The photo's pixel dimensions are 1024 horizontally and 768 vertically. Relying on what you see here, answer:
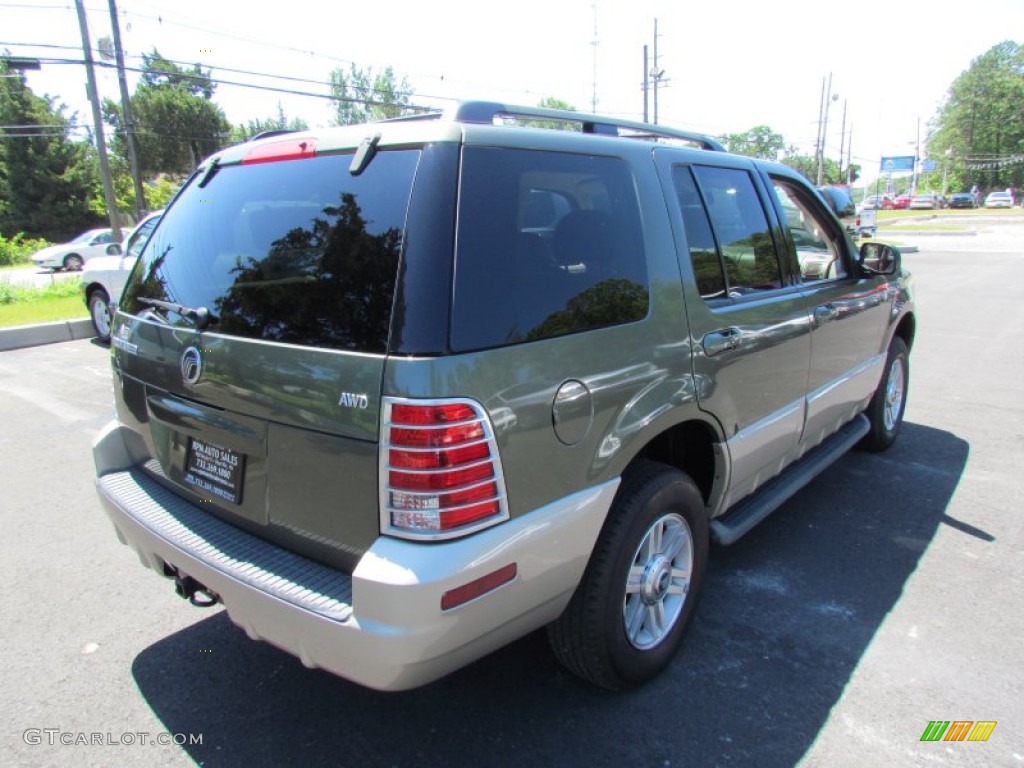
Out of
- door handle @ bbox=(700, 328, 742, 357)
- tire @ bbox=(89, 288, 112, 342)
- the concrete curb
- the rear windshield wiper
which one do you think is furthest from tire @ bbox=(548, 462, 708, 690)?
the concrete curb

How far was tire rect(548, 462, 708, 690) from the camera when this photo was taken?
2314 mm


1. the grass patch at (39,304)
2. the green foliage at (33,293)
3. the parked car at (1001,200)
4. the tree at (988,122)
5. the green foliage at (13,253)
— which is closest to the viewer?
the grass patch at (39,304)

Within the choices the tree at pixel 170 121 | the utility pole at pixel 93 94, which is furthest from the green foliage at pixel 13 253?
the tree at pixel 170 121

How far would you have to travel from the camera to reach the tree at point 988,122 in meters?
78.7

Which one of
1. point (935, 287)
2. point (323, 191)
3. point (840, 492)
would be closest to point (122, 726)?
point (323, 191)

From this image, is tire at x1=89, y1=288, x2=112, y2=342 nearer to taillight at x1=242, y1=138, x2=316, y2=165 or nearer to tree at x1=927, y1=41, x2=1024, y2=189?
taillight at x1=242, y1=138, x2=316, y2=165

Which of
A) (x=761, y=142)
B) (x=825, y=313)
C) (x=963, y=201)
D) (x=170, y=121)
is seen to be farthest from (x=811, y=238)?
(x=761, y=142)

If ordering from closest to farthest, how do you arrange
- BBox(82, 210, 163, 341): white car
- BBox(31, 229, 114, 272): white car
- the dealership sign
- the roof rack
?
the roof rack, BBox(82, 210, 163, 341): white car, BBox(31, 229, 114, 272): white car, the dealership sign

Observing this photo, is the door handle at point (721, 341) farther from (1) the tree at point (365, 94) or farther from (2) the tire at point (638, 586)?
(1) the tree at point (365, 94)

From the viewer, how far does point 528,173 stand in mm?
2191

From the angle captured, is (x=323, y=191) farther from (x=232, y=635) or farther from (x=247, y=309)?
(x=232, y=635)

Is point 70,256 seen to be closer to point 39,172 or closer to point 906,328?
point 39,172

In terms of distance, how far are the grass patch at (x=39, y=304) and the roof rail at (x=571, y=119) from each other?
10.8 meters

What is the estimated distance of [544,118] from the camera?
233 centimetres
